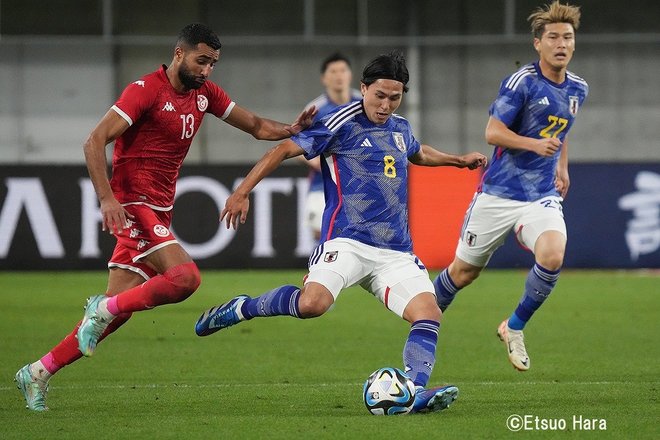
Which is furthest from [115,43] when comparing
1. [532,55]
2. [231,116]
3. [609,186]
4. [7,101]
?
[231,116]

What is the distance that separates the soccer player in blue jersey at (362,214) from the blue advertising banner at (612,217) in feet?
34.5

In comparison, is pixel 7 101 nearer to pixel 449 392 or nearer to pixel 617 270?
pixel 617 270

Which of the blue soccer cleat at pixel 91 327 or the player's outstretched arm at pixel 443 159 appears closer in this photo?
the blue soccer cleat at pixel 91 327

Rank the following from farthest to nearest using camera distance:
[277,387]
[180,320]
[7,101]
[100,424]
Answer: [7,101]
[180,320]
[277,387]
[100,424]

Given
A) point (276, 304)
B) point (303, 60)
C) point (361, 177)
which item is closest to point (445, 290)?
point (361, 177)

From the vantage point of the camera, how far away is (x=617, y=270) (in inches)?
697

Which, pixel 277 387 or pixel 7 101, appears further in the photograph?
pixel 7 101

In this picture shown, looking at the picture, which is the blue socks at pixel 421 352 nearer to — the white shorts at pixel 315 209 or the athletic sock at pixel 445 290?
the athletic sock at pixel 445 290

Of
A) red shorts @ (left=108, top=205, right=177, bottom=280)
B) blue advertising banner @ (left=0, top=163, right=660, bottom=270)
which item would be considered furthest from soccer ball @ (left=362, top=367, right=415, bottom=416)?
blue advertising banner @ (left=0, top=163, right=660, bottom=270)

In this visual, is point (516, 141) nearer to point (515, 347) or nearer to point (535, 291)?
point (535, 291)

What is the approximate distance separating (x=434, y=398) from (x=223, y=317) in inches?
56.4

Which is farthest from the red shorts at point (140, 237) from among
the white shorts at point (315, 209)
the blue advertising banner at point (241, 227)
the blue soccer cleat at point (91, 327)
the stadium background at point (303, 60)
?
the stadium background at point (303, 60)

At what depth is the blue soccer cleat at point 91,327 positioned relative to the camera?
23.1 ft

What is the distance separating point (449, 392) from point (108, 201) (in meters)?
2.13
